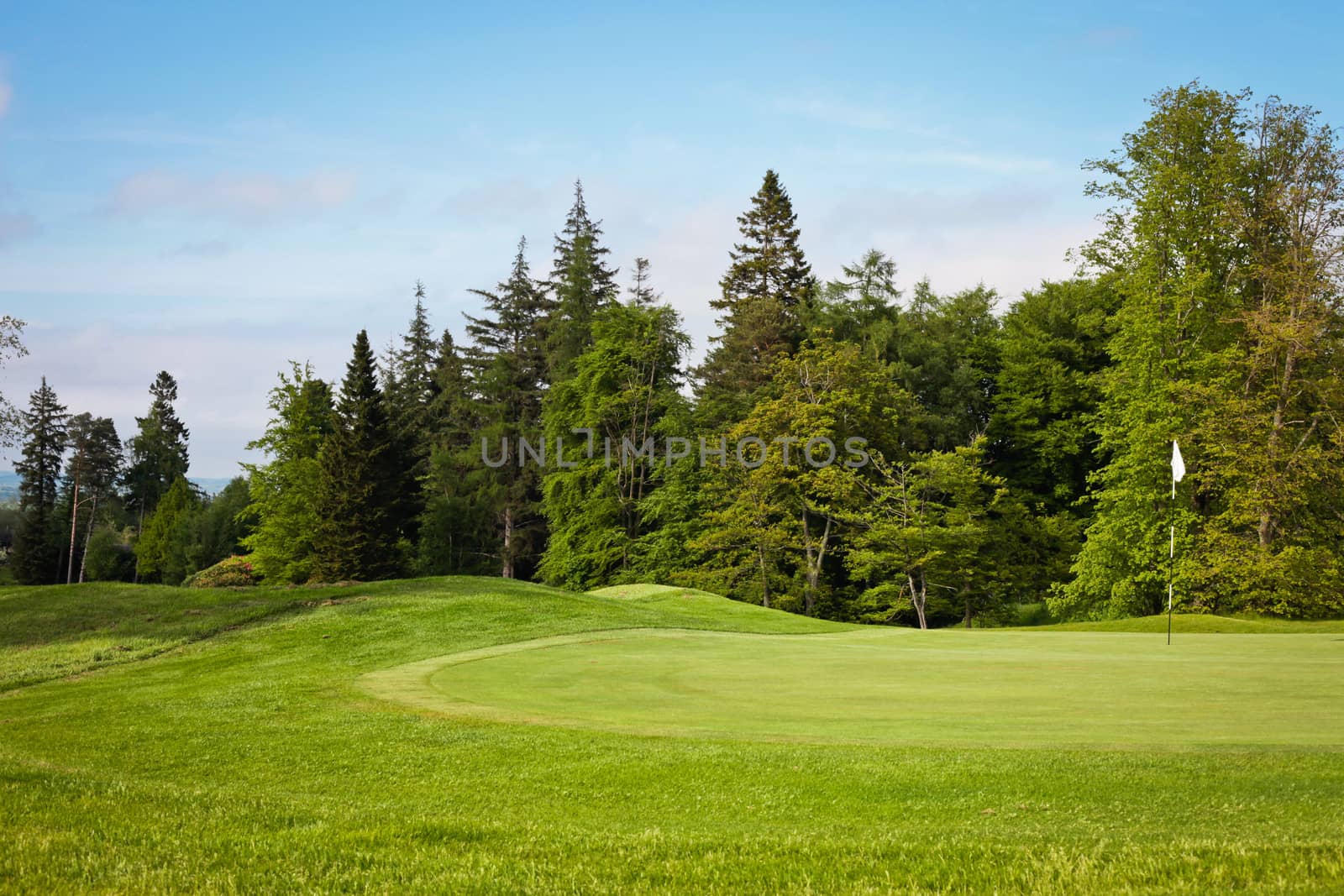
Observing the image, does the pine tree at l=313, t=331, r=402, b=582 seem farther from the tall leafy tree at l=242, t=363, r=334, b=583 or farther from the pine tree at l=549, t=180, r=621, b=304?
the pine tree at l=549, t=180, r=621, b=304

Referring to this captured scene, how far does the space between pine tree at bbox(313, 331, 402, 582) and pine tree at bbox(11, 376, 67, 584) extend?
34.7m

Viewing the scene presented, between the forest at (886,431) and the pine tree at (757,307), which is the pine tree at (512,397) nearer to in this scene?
the forest at (886,431)

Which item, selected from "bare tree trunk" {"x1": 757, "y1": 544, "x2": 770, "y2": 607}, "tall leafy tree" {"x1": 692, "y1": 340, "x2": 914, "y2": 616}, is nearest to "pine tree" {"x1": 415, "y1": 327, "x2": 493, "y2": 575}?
"tall leafy tree" {"x1": 692, "y1": 340, "x2": 914, "y2": 616}

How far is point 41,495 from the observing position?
7500 cm

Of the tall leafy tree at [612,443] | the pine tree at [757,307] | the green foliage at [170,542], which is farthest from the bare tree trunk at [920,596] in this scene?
the green foliage at [170,542]

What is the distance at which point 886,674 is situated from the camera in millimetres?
15656

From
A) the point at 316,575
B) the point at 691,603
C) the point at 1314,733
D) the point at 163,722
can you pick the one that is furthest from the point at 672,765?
the point at 316,575

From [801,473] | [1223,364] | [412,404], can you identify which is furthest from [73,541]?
[1223,364]

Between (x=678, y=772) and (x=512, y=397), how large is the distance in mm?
56830

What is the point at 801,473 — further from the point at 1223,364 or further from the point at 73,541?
the point at 73,541

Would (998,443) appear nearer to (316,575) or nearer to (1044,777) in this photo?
(316,575)

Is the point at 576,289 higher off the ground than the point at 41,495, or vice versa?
the point at 576,289

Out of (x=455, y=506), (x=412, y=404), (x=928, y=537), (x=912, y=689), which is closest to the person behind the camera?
(x=912, y=689)

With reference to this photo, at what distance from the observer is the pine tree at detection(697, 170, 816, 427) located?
52.7 meters
